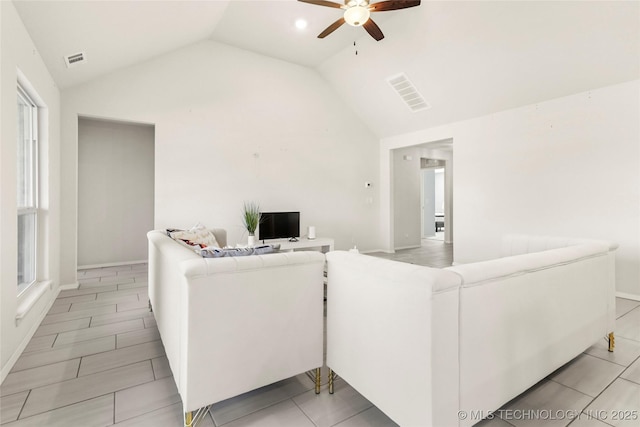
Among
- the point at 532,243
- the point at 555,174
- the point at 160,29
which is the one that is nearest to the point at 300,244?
the point at 532,243

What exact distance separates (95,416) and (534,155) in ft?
18.3

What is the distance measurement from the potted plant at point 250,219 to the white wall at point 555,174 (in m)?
3.57

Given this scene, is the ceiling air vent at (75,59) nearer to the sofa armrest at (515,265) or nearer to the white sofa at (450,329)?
the white sofa at (450,329)

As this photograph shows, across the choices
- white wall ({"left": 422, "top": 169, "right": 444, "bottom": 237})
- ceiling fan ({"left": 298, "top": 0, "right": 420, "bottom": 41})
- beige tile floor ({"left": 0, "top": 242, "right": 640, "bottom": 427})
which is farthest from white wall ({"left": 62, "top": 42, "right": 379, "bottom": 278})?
white wall ({"left": 422, "top": 169, "right": 444, "bottom": 237})

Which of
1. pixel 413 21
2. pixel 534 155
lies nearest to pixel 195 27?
pixel 413 21

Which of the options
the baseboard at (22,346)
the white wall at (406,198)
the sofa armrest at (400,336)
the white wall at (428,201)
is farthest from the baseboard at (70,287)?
the white wall at (428,201)

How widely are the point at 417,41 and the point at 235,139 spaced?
3.17 m

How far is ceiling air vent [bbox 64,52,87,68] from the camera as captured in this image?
3.26 m

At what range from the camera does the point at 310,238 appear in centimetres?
550

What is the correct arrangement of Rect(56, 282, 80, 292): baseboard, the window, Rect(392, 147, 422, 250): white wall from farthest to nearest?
1. Rect(392, 147, 422, 250): white wall
2. Rect(56, 282, 80, 292): baseboard
3. the window

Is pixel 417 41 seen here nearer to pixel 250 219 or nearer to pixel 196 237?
pixel 250 219

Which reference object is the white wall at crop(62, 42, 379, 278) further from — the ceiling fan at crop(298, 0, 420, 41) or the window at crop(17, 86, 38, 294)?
the ceiling fan at crop(298, 0, 420, 41)

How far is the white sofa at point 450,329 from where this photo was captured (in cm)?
123

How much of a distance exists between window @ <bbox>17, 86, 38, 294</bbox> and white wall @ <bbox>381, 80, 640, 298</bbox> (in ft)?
19.3
